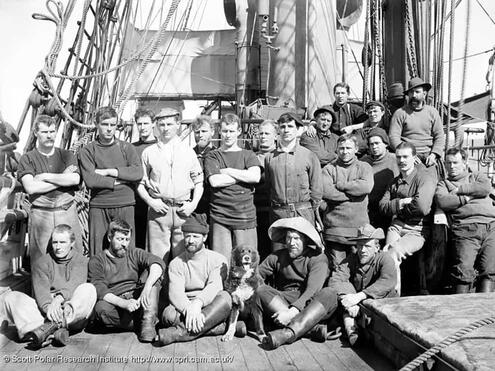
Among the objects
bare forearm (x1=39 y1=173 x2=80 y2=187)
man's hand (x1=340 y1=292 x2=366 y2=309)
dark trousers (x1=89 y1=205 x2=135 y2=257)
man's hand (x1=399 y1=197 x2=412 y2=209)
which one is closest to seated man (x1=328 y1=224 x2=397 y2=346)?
man's hand (x1=340 y1=292 x2=366 y2=309)

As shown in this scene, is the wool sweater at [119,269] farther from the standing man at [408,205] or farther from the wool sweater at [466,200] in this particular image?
the wool sweater at [466,200]

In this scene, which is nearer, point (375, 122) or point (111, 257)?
point (111, 257)

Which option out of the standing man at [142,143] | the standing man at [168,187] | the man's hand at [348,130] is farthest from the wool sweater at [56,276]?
the man's hand at [348,130]

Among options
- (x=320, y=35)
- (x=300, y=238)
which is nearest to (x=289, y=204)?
(x=300, y=238)

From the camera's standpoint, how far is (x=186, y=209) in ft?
14.0

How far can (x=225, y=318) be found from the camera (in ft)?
12.9

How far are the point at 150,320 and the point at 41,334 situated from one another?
67 centimetres

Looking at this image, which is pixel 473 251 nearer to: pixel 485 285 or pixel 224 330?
pixel 485 285

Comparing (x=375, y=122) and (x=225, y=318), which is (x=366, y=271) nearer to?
(x=225, y=318)

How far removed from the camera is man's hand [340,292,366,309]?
392 centimetres

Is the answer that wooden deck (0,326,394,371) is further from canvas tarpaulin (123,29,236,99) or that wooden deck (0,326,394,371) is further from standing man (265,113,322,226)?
canvas tarpaulin (123,29,236,99)

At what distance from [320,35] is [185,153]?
6.52 meters

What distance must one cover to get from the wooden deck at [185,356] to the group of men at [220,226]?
96mm

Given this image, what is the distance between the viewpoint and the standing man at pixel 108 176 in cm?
428
